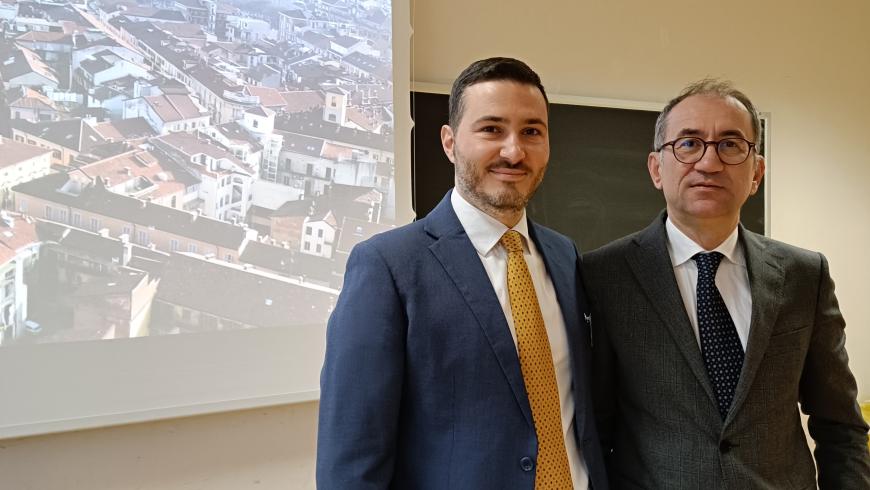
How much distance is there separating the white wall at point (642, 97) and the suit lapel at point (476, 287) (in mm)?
1284

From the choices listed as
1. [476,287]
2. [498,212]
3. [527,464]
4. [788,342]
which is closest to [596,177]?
[788,342]

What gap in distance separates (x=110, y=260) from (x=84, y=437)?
57 centimetres

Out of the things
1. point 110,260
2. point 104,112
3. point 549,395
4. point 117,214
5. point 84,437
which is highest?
point 104,112

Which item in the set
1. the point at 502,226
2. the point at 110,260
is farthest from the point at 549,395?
the point at 110,260

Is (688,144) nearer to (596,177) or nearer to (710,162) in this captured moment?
(710,162)

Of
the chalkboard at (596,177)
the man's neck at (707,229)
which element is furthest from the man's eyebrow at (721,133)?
the chalkboard at (596,177)

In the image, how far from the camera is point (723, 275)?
1.44m

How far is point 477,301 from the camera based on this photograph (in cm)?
123

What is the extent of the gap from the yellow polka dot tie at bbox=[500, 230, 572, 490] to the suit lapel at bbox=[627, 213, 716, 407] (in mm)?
281

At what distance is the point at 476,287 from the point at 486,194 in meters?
0.19

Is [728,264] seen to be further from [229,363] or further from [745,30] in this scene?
[745,30]

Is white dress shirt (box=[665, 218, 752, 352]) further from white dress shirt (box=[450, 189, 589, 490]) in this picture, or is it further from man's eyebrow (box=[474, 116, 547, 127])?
man's eyebrow (box=[474, 116, 547, 127])

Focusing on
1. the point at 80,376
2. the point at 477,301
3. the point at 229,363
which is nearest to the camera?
the point at 477,301

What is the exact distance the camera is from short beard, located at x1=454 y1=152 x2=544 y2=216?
1.28 metres
